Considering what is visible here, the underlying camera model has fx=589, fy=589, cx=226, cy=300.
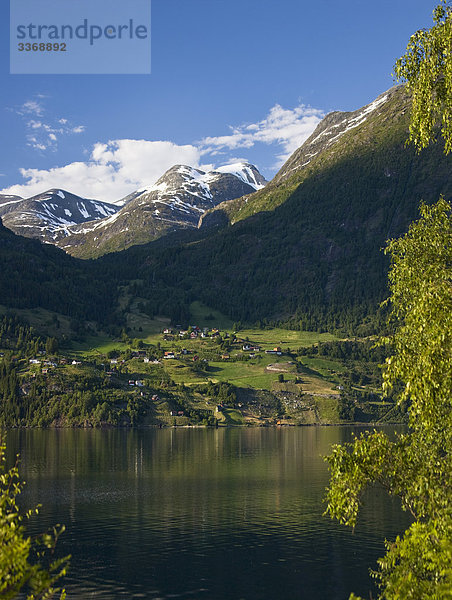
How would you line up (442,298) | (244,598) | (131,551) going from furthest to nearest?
(131,551) < (244,598) < (442,298)

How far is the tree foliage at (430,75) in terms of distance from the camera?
91.3 feet

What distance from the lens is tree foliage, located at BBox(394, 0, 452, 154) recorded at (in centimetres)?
2783

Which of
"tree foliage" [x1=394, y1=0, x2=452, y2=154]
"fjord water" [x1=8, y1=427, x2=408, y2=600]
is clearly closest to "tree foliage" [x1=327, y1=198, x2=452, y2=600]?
"tree foliage" [x1=394, y1=0, x2=452, y2=154]

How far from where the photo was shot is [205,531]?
305 ft

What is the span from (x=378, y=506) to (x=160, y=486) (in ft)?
162

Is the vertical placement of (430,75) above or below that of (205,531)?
above

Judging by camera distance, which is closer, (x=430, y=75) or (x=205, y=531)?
(x=430, y=75)

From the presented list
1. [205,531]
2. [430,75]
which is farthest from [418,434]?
[205,531]

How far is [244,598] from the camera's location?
64.5 meters

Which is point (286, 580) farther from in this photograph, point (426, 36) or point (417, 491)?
point (426, 36)

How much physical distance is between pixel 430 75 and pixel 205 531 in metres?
81.5

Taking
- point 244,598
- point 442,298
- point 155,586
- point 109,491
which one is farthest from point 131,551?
point 442,298

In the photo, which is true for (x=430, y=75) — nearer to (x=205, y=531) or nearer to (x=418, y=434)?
(x=418, y=434)

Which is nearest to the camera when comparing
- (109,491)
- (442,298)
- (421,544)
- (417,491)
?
(421,544)
